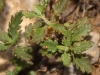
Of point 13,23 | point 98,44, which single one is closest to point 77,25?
point 98,44

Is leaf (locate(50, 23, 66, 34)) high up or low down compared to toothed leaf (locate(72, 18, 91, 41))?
up

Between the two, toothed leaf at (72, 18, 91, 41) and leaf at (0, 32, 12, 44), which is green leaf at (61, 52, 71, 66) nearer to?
toothed leaf at (72, 18, 91, 41)

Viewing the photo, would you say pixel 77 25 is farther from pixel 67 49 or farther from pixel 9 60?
pixel 9 60

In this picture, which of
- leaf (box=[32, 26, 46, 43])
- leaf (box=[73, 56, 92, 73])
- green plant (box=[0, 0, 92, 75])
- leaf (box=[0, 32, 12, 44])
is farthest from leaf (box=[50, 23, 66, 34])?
leaf (box=[0, 32, 12, 44])

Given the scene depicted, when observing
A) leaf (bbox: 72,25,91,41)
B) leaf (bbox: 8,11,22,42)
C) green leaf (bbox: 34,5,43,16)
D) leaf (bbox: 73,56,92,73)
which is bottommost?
leaf (bbox: 73,56,92,73)

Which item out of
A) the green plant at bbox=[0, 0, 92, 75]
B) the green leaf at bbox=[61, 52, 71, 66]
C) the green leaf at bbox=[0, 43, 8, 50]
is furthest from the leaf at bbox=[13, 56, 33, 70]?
the green leaf at bbox=[61, 52, 71, 66]

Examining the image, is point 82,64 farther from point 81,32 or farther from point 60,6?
point 60,6

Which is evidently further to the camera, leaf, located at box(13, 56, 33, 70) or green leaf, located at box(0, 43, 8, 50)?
leaf, located at box(13, 56, 33, 70)
